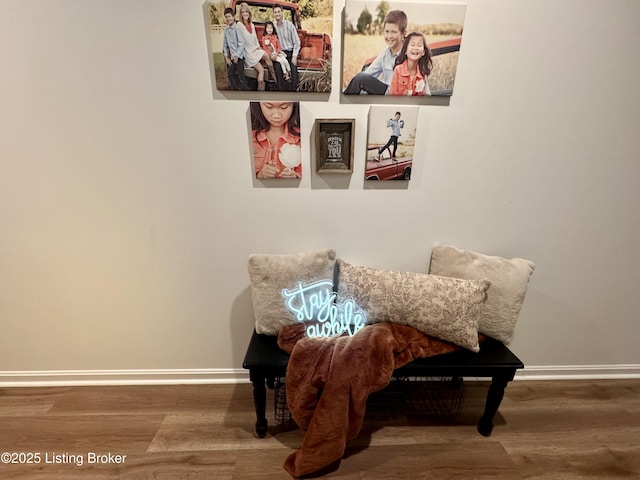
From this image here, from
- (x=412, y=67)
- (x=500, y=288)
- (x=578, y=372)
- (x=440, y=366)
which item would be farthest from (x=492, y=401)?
(x=412, y=67)

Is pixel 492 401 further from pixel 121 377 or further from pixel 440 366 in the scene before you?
pixel 121 377

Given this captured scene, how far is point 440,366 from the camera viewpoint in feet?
3.93

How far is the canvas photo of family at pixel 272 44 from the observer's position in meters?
1.15

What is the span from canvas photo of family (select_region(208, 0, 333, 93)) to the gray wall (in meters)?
0.07

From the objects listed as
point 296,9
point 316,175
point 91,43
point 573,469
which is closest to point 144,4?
point 91,43

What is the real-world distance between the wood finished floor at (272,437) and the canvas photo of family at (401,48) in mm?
1635

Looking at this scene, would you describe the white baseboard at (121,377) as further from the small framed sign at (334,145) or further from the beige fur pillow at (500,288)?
the small framed sign at (334,145)

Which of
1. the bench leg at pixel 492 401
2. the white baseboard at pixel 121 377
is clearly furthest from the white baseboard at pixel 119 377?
the bench leg at pixel 492 401

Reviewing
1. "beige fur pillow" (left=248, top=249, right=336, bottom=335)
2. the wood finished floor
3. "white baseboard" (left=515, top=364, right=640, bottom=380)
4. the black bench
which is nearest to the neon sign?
"beige fur pillow" (left=248, top=249, right=336, bottom=335)

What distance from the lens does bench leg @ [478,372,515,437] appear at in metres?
1.26

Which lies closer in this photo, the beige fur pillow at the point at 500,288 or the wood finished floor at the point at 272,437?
the wood finished floor at the point at 272,437

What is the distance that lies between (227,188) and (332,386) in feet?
3.32

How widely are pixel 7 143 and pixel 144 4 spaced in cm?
89

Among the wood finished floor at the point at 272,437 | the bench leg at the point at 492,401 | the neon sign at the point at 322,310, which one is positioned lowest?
the wood finished floor at the point at 272,437
